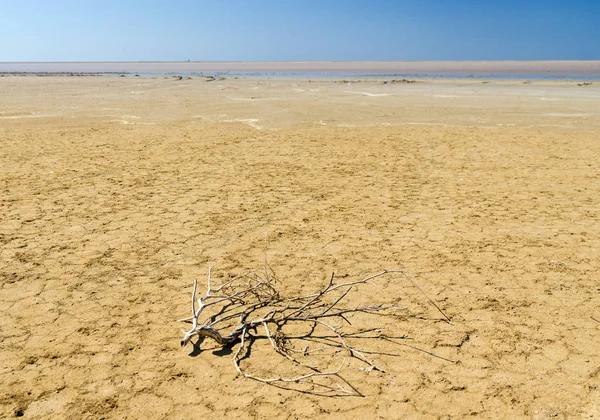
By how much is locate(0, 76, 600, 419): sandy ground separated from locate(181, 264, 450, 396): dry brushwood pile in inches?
3.7

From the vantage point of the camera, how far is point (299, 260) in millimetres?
5121

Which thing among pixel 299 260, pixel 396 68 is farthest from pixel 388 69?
pixel 299 260

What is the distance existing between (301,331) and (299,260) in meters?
1.37

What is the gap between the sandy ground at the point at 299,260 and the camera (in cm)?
313

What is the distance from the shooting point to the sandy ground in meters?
3.13

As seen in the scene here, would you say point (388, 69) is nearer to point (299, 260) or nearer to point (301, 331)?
point (299, 260)

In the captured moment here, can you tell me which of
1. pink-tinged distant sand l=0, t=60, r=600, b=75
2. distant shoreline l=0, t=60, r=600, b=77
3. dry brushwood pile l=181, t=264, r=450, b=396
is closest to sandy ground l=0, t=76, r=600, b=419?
dry brushwood pile l=181, t=264, r=450, b=396

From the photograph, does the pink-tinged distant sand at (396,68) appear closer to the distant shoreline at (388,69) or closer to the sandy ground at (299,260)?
the distant shoreline at (388,69)

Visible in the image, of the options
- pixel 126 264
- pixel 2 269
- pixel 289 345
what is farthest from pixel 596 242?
pixel 2 269

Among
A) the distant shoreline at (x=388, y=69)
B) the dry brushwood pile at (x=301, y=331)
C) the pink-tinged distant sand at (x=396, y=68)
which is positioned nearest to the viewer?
the dry brushwood pile at (x=301, y=331)

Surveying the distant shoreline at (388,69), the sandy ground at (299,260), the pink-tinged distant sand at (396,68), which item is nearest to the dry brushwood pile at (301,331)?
the sandy ground at (299,260)

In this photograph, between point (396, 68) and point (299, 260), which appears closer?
point (299, 260)

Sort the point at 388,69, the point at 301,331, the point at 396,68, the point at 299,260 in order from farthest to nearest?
the point at 396,68 < the point at 388,69 < the point at 299,260 < the point at 301,331

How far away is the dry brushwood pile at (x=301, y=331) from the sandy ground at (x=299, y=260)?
0.09m
